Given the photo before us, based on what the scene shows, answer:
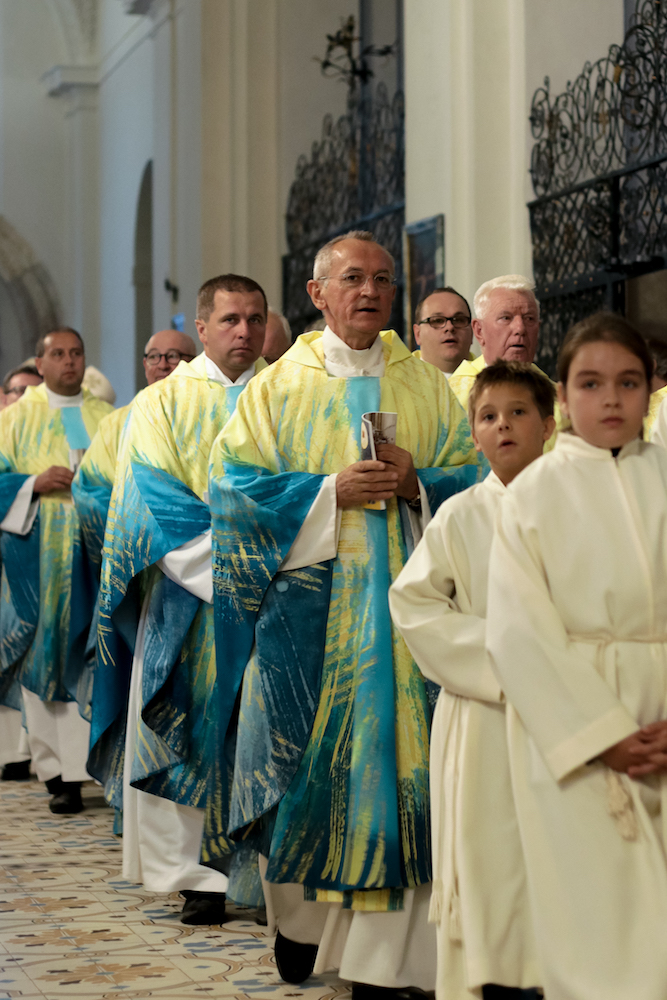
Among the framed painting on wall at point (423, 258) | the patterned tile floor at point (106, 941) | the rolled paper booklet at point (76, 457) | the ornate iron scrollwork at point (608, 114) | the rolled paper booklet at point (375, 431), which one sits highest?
the ornate iron scrollwork at point (608, 114)

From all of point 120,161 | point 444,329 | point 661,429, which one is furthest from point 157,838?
point 120,161

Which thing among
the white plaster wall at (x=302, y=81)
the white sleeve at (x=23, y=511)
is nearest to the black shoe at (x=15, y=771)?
the white sleeve at (x=23, y=511)

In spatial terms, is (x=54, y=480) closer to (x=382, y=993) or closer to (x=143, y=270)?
(x=382, y=993)

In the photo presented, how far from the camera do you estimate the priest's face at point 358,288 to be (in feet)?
14.1

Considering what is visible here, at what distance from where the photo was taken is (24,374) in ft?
30.5

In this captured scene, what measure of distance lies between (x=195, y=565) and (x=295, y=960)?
1.38m

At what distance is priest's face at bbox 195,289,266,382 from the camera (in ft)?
17.1

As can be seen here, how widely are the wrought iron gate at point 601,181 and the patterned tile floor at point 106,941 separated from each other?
415cm

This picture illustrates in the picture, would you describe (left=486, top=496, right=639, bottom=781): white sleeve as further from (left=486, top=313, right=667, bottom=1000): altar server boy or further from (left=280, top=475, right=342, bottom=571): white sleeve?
(left=280, top=475, right=342, bottom=571): white sleeve

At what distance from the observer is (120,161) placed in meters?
17.2

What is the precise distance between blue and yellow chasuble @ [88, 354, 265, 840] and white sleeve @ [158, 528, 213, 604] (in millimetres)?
30

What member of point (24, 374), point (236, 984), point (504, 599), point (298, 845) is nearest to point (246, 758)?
point (298, 845)

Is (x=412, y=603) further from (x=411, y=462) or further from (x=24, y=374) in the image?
(x=24, y=374)

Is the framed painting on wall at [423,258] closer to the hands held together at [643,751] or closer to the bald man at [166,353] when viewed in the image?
the bald man at [166,353]
